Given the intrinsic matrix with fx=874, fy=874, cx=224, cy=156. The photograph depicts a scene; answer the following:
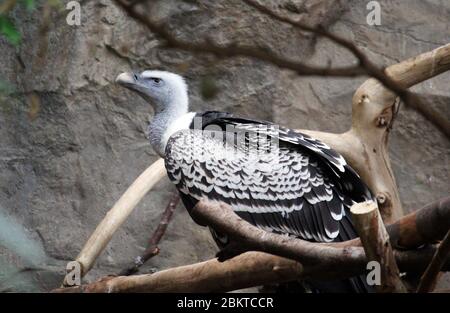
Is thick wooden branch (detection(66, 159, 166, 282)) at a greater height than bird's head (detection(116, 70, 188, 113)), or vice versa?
bird's head (detection(116, 70, 188, 113))

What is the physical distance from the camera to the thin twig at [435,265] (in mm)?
2234

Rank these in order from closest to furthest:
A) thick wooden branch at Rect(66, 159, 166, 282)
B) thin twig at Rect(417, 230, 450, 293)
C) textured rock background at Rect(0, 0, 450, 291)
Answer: thin twig at Rect(417, 230, 450, 293), thick wooden branch at Rect(66, 159, 166, 282), textured rock background at Rect(0, 0, 450, 291)

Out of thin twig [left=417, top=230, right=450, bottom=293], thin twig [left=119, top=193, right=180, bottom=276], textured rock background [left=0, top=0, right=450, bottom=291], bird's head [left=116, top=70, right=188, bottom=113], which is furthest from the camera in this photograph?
textured rock background [left=0, top=0, right=450, bottom=291]

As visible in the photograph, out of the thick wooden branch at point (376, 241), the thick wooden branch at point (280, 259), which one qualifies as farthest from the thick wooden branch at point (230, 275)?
the thick wooden branch at point (376, 241)

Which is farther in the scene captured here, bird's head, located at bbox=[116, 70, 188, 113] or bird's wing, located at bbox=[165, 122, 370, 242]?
bird's head, located at bbox=[116, 70, 188, 113]

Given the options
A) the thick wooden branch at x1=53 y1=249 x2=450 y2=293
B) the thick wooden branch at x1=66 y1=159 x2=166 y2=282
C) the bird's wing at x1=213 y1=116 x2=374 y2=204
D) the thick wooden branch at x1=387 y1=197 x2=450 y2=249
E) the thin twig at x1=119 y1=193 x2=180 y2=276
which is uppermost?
the thick wooden branch at x1=387 y1=197 x2=450 y2=249

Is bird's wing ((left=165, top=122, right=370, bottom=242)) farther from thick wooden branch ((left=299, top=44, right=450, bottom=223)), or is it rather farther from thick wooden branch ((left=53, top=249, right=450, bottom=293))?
thick wooden branch ((left=53, top=249, right=450, bottom=293))

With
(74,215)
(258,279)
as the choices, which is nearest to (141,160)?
(74,215)

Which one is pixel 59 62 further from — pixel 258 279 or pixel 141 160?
pixel 258 279

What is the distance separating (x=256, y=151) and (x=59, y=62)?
210cm

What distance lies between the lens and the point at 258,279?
325 centimetres

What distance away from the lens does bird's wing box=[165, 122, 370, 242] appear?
4152 millimetres

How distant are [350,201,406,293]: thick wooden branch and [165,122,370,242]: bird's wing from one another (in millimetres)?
1626

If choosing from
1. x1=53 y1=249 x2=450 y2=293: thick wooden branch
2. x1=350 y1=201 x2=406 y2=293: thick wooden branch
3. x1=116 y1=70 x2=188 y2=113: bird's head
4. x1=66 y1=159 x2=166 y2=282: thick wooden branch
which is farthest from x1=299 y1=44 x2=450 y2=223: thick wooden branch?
x1=350 y1=201 x2=406 y2=293: thick wooden branch
